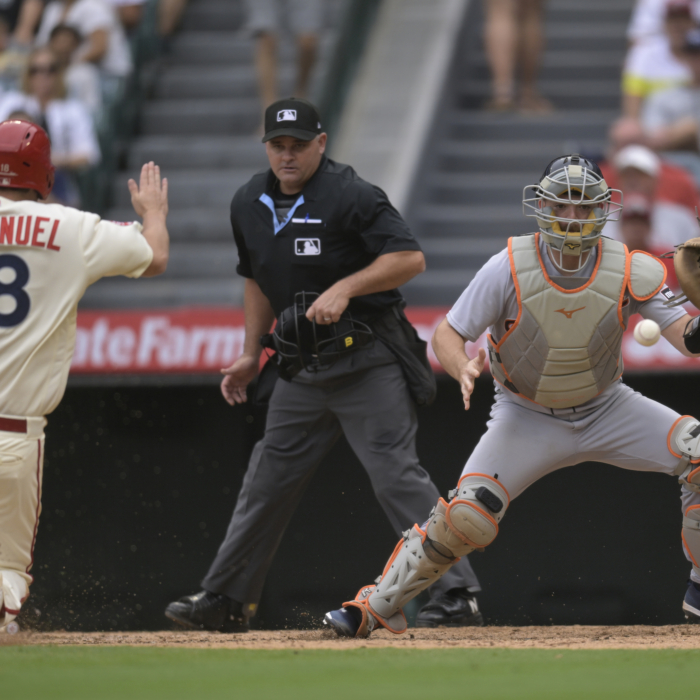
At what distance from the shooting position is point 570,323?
4090mm


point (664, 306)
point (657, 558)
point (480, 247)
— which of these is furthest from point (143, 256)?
point (480, 247)

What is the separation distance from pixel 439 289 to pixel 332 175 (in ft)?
9.70

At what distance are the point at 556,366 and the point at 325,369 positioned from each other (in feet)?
3.28

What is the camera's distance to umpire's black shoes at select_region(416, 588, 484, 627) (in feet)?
15.3

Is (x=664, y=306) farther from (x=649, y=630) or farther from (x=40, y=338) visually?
(x=40, y=338)

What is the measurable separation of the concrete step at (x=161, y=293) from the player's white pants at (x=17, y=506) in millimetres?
3639

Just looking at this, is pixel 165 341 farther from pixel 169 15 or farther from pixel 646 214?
pixel 169 15

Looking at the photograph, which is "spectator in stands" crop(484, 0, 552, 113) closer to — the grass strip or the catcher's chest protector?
the catcher's chest protector

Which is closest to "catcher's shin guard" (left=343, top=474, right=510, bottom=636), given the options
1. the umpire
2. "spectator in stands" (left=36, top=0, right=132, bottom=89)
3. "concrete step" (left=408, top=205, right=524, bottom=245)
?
the umpire

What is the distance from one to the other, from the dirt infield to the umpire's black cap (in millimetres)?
1942

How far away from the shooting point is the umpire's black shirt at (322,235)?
460 cm

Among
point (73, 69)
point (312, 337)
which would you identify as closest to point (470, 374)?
point (312, 337)

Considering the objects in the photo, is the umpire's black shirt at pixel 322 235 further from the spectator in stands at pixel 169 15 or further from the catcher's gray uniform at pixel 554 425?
the spectator in stands at pixel 169 15

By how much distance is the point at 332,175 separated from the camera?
4.73 m
